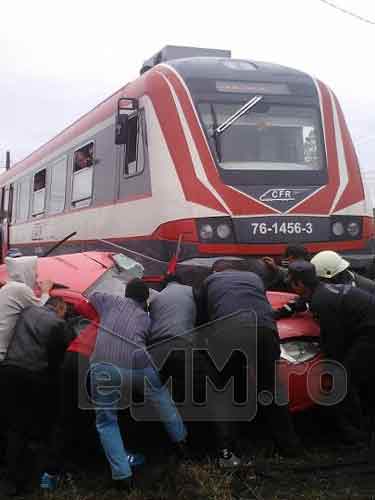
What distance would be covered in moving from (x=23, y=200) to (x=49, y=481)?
1044 cm

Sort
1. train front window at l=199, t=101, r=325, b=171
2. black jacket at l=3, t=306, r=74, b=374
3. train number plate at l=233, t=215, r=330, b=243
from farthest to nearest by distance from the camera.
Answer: train front window at l=199, t=101, r=325, b=171 → train number plate at l=233, t=215, r=330, b=243 → black jacket at l=3, t=306, r=74, b=374

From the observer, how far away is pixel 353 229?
8141mm

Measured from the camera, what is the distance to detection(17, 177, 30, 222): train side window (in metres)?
14.0

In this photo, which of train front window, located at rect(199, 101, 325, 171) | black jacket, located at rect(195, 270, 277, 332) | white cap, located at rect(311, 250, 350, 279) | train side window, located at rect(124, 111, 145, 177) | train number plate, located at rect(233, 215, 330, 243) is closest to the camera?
black jacket, located at rect(195, 270, 277, 332)

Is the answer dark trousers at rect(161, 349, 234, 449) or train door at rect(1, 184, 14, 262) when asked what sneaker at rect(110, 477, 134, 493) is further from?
train door at rect(1, 184, 14, 262)

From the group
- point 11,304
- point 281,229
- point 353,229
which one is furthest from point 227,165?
point 11,304

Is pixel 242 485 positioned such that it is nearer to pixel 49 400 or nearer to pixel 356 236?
pixel 49 400

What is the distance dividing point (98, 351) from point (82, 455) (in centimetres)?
107

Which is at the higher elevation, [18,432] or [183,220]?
[183,220]

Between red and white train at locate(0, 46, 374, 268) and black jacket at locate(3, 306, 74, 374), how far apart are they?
9.00 ft

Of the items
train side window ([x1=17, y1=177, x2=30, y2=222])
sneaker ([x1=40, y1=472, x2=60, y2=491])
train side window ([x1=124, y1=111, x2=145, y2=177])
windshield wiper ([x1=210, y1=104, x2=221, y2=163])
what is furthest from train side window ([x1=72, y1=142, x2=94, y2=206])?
sneaker ([x1=40, y1=472, x2=60, y2=491])

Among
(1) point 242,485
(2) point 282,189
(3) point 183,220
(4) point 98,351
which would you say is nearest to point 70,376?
(4) point 98,351

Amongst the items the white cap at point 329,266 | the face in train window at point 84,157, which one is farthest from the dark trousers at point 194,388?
the face in train window at point 84,157

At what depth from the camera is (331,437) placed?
5648 millimetres
